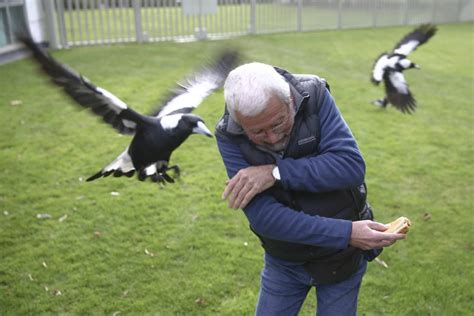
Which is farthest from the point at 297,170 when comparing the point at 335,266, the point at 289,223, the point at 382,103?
the point at 382,103

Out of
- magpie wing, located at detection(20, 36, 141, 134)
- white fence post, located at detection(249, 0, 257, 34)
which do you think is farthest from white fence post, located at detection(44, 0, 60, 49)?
magpie wing, located at detection(20, 36, 141, 134)

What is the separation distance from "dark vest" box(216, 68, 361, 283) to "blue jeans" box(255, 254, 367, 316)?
16 centimetres

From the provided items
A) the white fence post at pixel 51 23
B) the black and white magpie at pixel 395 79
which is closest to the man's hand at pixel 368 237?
the black and white magpie at pixel 395 79

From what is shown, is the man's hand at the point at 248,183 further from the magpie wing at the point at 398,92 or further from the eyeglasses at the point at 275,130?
the magpie wing at the point at 398,92

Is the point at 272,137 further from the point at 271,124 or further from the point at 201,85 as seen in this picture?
the point at 201,85

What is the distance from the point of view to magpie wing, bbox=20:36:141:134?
2617 mm

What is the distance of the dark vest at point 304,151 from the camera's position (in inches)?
67.4

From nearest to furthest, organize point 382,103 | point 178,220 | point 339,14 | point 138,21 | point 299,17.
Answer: point 178,220 < point 382,103 < point 138,21 < point 299,17 < point 339,14

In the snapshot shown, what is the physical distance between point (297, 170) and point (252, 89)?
1.16 ft

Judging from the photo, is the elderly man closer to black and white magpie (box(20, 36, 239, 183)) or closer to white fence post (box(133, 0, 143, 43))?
black and white magpie (box(20, 36, 239, 183))

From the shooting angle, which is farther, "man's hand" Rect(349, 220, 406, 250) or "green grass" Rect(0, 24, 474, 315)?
"green grass" Rect(0, 24, 474, 315)

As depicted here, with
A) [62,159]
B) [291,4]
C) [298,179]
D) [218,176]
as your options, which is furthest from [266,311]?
[291,4]

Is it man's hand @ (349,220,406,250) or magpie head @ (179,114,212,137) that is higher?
magpie head @ (179,114,212,137)

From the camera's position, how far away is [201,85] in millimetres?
3443
